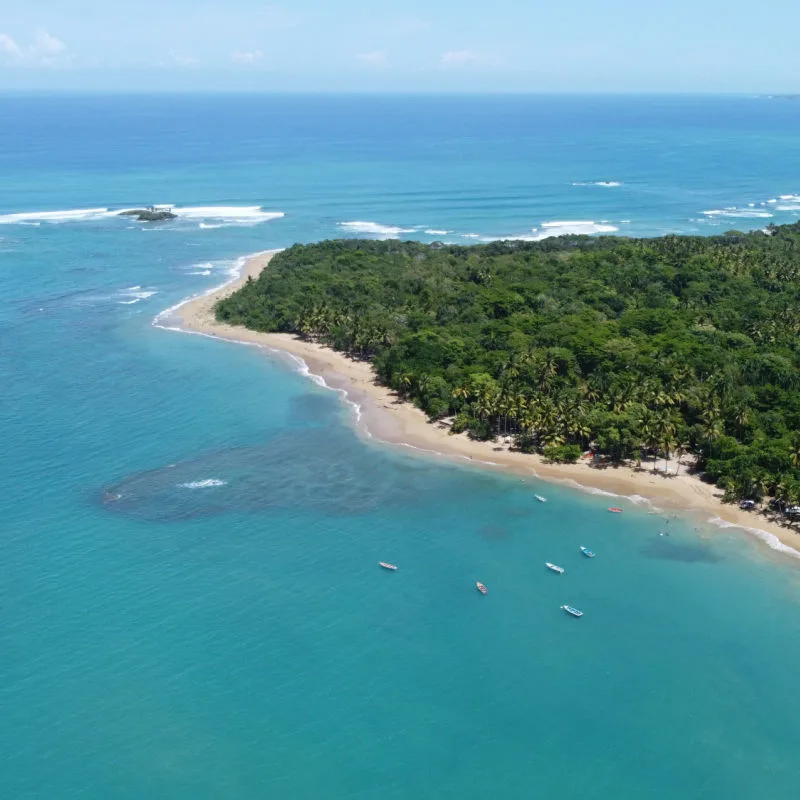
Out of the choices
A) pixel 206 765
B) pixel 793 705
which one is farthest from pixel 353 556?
pixel 793 705

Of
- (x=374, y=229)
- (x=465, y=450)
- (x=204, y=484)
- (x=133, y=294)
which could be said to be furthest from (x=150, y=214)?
(x=465, y=450)

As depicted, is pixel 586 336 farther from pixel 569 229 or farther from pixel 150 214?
pixel 150 214

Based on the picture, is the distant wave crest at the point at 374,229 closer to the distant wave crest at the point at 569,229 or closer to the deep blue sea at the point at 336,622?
the distant wave crest at the point at 569,229

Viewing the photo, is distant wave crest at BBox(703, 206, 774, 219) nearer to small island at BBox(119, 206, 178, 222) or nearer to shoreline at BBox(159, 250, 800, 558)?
shoreline at BBox(159, 250, 800, 558)

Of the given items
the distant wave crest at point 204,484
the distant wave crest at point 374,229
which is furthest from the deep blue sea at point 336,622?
the distant wave crest at point 374,229

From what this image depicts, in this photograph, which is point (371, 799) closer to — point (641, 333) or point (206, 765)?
point (206, 765)

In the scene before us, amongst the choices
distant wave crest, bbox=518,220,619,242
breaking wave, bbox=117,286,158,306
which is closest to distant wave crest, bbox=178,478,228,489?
breaking wave, bbox=117,286,158,306
